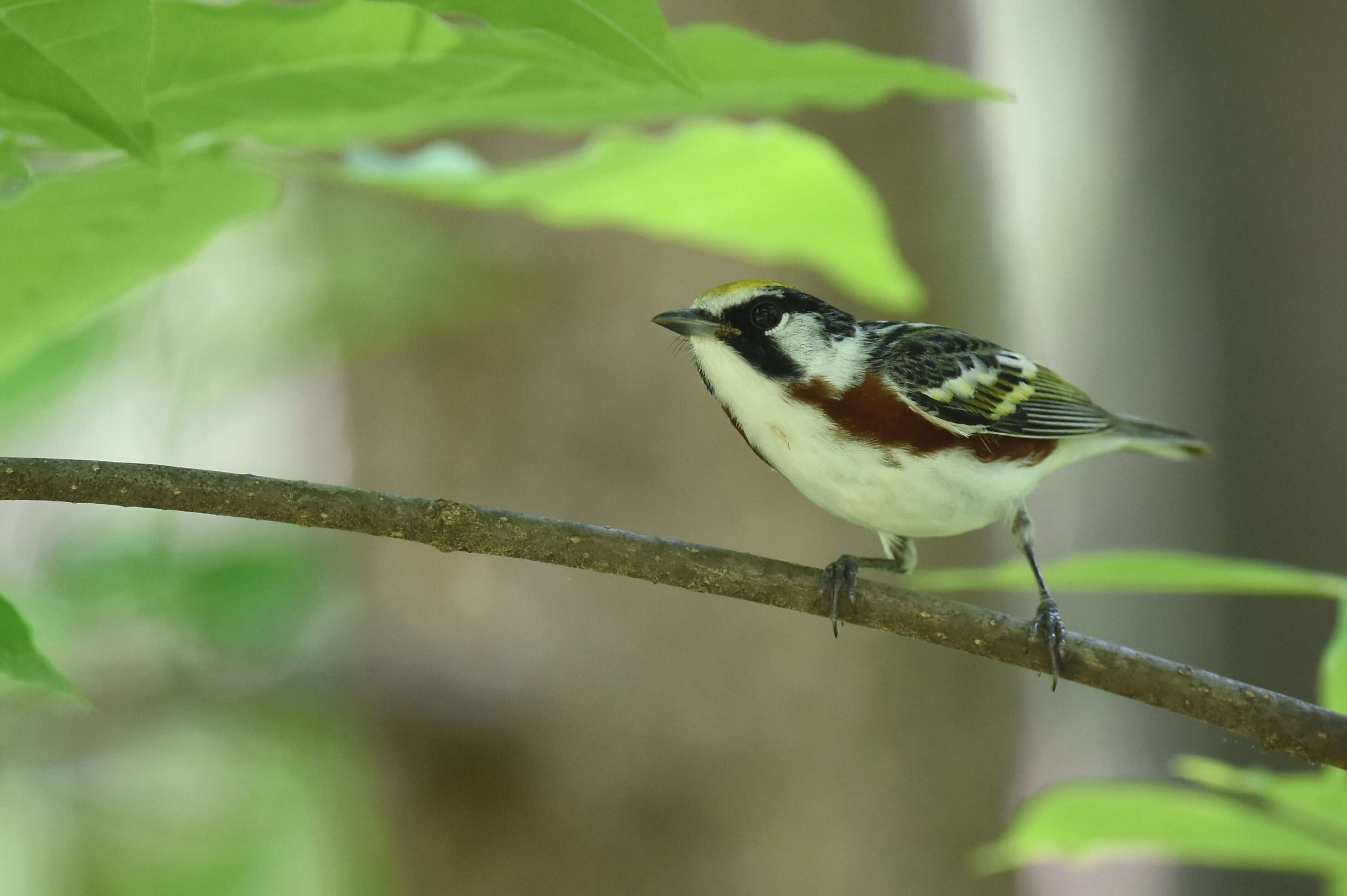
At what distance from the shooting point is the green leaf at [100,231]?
60cm

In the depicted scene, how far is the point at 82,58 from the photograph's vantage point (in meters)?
0.45

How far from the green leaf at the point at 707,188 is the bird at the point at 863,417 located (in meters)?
0.13

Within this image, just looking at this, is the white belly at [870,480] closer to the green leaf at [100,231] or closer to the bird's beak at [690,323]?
the bird's beak at [690,323]

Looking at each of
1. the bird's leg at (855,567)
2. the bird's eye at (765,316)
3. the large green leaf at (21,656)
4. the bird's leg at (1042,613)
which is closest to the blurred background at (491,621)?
the bird's leg at (855,567)

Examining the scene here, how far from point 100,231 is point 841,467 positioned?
24.6 inches

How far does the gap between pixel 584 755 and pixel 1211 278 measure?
1.91 meters

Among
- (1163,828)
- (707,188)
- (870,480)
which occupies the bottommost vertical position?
(1163,828)

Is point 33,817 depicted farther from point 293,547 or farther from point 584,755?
point 584,755

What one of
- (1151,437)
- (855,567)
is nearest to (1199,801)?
(855,567)

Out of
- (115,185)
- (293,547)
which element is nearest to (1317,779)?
(115,185)

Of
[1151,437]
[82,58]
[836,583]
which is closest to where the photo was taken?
[82,58]

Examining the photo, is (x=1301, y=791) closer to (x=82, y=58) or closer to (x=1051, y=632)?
(x=1051, y=632)

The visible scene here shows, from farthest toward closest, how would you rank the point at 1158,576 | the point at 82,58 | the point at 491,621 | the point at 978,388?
1. the point at 491,621
2. the point at 978,388
3. the point at 1158,576
4. the point at 82,58

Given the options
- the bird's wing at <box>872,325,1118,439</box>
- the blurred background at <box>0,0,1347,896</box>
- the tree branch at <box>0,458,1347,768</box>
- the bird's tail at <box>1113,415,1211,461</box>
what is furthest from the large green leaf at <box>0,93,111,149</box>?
the bird's tail at <box>1113,415,1211,461</box>
